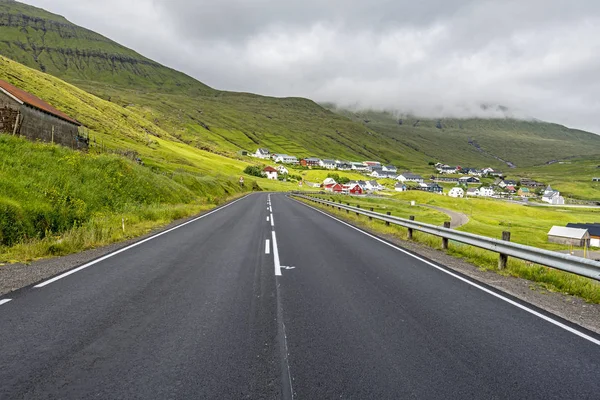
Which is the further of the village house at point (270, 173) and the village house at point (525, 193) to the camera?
the village house at point (525, 193)

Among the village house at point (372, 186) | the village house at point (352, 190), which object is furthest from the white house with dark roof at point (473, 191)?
the village house at point (352, 190)

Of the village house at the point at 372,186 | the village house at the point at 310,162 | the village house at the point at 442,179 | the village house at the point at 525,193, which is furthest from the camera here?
the village house at the point at 310,162

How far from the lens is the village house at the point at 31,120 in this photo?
26945 millimetres

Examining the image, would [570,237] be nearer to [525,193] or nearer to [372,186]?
[372,186]

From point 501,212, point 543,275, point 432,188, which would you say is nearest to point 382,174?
point 432,188

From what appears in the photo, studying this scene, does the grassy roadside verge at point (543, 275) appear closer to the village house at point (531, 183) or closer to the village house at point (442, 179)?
the village house at point (442, 179)

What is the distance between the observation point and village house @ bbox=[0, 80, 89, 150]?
26.9 meters

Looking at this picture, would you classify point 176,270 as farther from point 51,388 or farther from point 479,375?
point 479,375

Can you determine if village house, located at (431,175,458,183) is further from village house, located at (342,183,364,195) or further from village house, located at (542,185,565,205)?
village house, located at (342,183,364,195)

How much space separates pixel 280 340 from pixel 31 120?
39.2m

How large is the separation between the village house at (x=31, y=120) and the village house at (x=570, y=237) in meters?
60.7

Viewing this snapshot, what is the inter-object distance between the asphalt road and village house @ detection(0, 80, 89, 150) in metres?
26.8

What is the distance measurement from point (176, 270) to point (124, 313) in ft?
9.31

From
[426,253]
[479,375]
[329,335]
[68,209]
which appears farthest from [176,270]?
[68,209]
